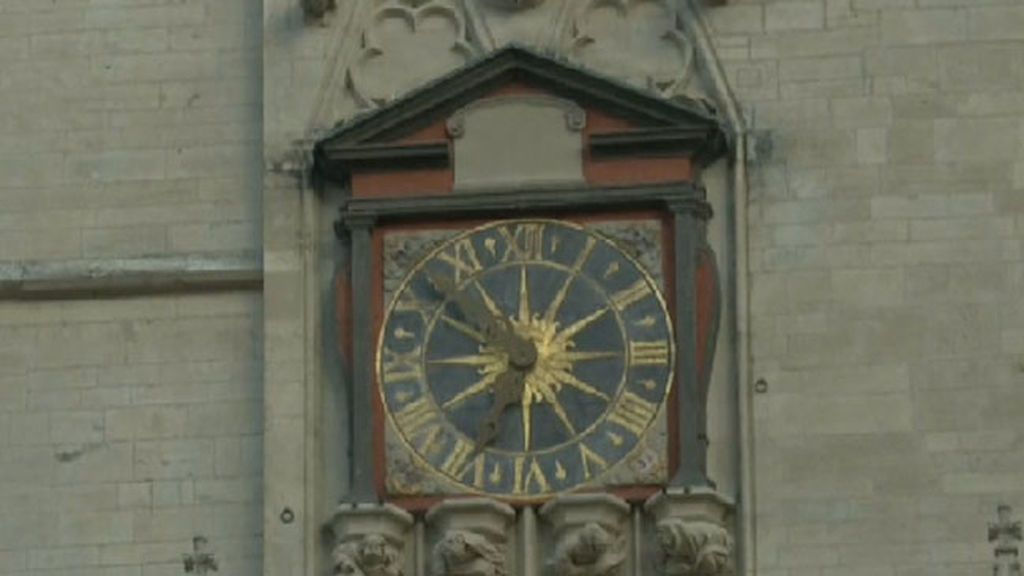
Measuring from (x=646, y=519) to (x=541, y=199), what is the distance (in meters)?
1.46

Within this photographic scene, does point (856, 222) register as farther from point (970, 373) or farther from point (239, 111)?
point (239, 111)

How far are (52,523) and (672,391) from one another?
105 inches

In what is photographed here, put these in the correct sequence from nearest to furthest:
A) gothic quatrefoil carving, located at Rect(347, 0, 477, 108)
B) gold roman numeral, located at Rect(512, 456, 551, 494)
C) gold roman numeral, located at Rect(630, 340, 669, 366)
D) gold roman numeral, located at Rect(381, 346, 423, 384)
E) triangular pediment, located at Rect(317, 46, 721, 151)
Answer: gold roman numeral, located at Rect(512, 456, 551, 494) < gold roman numeral, located at Rect(630, 340, 669, 366) < gold roman numeral, located at Rect(381, 346, 423, 384) < triangular pediment, located at Rect(317, 46, 721, 151) < gothic quatrefoil carving, located at Rect(347, 0, 477, 108)

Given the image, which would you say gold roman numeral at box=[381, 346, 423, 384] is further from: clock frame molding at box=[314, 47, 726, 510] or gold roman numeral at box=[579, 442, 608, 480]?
gold roman numeral at box=[579, 442, 608, 480]

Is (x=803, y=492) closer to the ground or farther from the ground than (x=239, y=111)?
closer to the ground

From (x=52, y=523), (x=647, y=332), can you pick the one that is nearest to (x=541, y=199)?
(x=647, y=332)

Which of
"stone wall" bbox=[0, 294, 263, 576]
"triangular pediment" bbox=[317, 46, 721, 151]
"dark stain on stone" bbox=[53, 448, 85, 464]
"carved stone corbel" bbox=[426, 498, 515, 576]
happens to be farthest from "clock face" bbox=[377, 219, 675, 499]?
"dark stain on stone" bbox=[53, 448, 85, 464]

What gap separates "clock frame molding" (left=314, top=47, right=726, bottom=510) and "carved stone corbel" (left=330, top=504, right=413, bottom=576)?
0.12 m

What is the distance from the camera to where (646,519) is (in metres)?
26.0

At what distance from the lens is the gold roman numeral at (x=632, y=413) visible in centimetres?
2612

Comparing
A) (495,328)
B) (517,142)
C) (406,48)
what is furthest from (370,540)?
(406,48)

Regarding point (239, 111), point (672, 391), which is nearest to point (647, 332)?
point (672, 391)

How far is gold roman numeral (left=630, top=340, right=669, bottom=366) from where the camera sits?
26.2m

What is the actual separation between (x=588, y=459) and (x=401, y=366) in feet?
2.96
